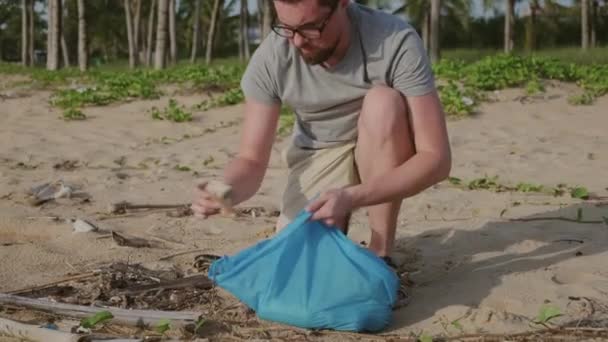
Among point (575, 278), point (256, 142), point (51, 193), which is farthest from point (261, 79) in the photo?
point (51, 193)

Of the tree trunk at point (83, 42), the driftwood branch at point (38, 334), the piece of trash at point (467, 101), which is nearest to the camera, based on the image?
the driftwood branch at point (38, 334)

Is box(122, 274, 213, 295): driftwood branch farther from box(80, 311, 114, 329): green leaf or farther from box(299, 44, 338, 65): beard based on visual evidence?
box(299, 44, 338, 65): beard

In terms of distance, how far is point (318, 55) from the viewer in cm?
238

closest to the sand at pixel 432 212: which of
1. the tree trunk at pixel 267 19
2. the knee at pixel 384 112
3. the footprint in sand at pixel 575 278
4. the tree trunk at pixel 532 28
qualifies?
the footprint in sand at pixel 575 278

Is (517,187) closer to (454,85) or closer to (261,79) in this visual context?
(261,79)

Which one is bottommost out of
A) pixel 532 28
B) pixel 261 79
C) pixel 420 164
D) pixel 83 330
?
pixel 83 330

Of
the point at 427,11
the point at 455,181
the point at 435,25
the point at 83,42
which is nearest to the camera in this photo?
the point at 455,181

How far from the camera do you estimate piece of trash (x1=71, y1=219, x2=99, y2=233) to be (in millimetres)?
3369

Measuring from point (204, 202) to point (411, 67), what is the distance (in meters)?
0.74

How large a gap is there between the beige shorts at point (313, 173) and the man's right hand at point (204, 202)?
0.54m

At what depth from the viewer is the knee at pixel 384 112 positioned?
7.89ft

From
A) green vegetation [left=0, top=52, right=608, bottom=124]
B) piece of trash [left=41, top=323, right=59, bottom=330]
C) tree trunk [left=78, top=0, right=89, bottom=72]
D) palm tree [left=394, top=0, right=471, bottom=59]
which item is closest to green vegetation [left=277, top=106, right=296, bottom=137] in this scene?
green vegetation [left=0, top=52, right=608, bottom=124]

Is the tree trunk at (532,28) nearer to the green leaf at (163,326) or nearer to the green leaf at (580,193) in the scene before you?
the green leaf at (580,193)

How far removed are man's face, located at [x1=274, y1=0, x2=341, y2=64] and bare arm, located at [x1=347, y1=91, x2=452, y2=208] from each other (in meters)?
0.31
